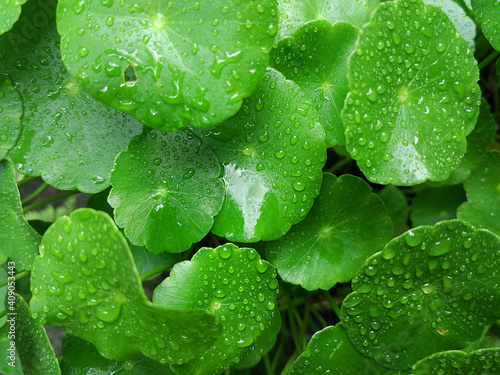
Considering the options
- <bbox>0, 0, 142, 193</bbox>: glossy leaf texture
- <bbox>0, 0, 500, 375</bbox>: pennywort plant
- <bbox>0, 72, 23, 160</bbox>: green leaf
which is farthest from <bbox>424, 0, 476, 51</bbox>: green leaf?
<bbox>0, 72, 23, 160</bbox>: green leaf

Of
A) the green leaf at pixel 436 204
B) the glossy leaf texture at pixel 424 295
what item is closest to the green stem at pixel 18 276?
the glossy leaf texture at pixel 424 295

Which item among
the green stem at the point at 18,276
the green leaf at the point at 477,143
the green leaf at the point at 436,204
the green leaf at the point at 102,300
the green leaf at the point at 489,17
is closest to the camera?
the green leaf at the point at 102,300

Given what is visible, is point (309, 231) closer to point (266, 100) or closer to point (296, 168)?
point (296, 168)

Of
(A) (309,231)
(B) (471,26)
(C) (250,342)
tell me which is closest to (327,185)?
(A) (309,231)

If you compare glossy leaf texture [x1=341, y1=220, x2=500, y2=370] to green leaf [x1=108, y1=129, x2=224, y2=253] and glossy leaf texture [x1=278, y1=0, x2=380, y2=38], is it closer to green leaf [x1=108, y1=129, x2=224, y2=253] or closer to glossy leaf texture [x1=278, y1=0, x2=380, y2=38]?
green leaf [x1=108, y1=129, x2=224, y2=253]

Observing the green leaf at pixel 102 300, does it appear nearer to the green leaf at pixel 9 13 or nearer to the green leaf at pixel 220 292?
the green leaf at pixel 220 292

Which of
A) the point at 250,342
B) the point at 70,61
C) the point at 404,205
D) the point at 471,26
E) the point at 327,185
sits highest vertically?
the point at 70,61
